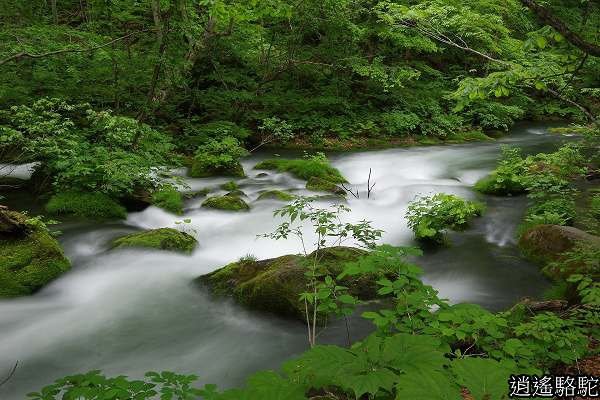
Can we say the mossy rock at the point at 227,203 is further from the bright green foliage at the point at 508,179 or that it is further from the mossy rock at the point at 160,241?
the bright green foliage at the point at 508,179

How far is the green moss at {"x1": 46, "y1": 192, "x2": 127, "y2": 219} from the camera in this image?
7.52 m

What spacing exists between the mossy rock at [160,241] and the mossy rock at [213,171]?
398 centimetres

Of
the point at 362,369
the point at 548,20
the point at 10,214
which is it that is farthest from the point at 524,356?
the point at 10,214

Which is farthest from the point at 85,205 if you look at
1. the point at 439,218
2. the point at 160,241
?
the point at 439,218

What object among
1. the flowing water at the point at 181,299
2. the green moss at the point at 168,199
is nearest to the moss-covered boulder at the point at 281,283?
the flowing water at the point at 181,299

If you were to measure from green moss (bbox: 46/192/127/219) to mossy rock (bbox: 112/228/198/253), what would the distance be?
1.16 meters

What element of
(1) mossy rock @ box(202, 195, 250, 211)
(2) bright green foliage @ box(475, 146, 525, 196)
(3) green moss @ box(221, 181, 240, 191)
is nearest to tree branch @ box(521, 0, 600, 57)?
(1) mossy rock @ box(202, 195, 250, 211)

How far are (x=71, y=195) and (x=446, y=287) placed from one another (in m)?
6.60

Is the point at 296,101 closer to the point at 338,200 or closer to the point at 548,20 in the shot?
the point at 338,200

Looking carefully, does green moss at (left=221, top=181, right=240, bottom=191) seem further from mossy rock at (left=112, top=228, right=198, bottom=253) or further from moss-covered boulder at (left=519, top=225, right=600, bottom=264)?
moss-covered boulder at (left=519, top=225, right=600, bottom=264)

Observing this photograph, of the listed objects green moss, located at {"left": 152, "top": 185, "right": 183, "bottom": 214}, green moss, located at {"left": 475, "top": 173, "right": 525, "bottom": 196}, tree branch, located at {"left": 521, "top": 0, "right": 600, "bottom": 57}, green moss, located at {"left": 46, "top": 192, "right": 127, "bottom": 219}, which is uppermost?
tree branch, located at {"left": 521, "top": 0, "right": 600, "bottom": 57}

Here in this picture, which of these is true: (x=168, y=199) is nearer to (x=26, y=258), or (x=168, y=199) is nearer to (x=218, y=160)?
(x=218, y=160)

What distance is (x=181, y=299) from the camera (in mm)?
5402

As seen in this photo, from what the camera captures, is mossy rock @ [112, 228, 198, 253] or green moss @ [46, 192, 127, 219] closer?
mossy rock @ [112, 228, 198, 253]
